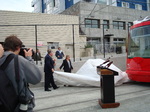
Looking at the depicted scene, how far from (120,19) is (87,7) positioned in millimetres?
6468

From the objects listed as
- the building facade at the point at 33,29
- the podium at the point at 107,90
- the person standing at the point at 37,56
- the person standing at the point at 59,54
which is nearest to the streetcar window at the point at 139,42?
the podium at the point at 107,90

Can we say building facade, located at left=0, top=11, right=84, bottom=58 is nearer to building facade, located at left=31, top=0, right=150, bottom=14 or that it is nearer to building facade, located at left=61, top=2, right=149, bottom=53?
building facade, located at left=61, top=2, right=149, bottom=53

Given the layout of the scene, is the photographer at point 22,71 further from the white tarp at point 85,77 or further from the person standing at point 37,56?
the person standing at point 37,56

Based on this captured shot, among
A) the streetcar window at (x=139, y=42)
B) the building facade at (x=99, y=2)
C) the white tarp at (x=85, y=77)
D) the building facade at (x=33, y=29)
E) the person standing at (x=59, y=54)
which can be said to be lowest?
the white tarp at (x=85, y=77)

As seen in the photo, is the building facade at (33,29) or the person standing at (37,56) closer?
the person standing at (37,56)

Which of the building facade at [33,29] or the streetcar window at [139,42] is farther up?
the building facade at [33,29]

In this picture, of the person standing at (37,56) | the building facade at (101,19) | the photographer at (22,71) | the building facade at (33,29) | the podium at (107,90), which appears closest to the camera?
the photographer at (22,71)

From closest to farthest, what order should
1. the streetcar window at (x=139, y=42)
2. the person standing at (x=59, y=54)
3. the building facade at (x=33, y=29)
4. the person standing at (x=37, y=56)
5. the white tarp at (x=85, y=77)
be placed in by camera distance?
the streetcar window at (x=139, y=42), the white tarp at (x=85, y=77), the person standing at (x=37, y=56), the person standing at (x=59, y=54), the building facade at (x=33, y=29)

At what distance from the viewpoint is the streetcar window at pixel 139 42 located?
24.8 feet

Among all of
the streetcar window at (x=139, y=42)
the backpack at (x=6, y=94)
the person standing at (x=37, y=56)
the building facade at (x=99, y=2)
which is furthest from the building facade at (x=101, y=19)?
the backpack at (x=6, y=94)

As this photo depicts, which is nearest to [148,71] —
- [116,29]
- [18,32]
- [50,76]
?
[50,76]

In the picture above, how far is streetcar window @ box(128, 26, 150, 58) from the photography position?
7.56 metres

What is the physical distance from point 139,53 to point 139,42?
0.53m

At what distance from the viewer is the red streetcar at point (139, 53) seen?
287 inches
